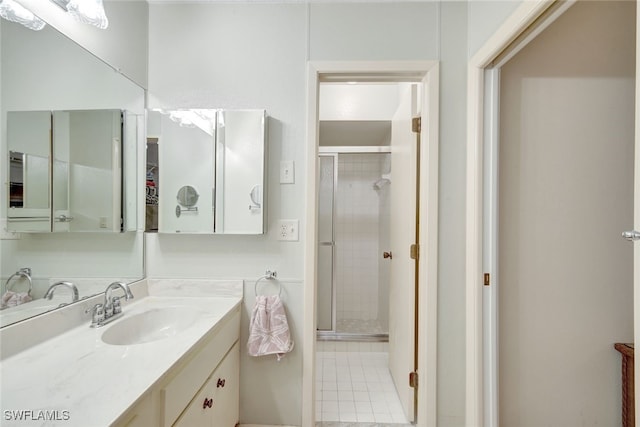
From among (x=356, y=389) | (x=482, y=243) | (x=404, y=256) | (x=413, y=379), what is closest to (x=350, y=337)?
(x=356, y=389)

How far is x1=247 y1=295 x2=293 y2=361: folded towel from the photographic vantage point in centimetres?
153

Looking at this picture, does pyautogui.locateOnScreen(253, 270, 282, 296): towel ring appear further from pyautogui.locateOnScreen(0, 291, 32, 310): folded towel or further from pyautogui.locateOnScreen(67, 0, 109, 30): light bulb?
pyautogui.locateOnScreen(67, 0, 109, 30): light bulb

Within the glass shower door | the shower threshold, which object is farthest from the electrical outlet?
the shower threshold

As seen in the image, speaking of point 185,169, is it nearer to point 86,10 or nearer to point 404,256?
point 86,10

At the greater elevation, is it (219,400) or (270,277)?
(270,277)

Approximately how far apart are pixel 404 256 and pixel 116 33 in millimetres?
1937

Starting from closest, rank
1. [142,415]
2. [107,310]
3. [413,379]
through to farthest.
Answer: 1. [142,415]
2. [107,310]
3. [413,379]

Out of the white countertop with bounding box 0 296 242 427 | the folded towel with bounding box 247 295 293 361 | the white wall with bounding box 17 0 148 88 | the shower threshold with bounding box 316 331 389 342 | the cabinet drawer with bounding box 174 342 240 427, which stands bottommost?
the shower threshold with bounding box 316 331 389 342

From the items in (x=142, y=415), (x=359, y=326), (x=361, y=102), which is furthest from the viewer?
(x=359, y=326)

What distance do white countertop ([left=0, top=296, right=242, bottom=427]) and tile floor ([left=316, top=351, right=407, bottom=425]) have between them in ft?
3.79

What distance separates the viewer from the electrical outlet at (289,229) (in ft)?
5.27

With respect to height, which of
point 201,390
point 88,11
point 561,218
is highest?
point 88,11

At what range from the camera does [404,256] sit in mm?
1831

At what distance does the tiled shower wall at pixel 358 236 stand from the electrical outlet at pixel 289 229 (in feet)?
5.64
